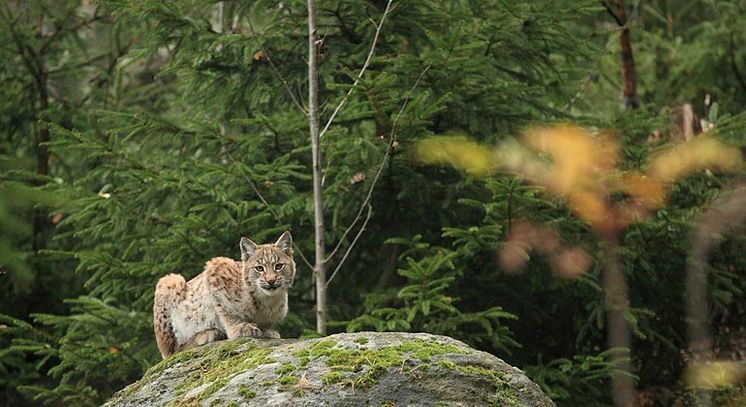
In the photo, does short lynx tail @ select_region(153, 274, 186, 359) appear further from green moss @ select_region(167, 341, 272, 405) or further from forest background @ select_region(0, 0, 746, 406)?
forest background @ select_region(0, 0, 746, 406)

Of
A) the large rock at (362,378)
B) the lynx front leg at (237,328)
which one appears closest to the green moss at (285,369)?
the large rock at (362,378)

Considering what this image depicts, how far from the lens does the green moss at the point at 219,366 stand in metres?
5.57

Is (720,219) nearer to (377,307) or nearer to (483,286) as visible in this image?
(483,286)

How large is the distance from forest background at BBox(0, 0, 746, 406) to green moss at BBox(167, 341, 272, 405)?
86.2 inches

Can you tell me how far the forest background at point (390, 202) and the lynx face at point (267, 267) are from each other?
4.51 ft

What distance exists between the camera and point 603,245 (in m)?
9.27

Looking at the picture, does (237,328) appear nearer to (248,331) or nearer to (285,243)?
(248,331)

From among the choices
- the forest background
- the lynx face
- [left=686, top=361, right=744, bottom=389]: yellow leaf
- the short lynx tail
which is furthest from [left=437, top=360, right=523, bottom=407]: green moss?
[left=686, top=361, right=744, bottom=389]: yellow leaf

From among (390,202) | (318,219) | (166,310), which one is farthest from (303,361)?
(390,202)

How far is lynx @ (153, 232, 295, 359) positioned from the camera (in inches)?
273

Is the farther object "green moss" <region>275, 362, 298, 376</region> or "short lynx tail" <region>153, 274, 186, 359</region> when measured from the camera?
"short lynx tail" <region>153, 274, 186, 359</region>

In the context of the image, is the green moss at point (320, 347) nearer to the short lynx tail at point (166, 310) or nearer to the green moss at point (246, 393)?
the green moss at point (246, 393)

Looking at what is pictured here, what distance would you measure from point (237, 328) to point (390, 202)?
3.07 meters

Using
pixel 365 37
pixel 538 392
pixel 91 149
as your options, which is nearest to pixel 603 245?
pixel 365 37
